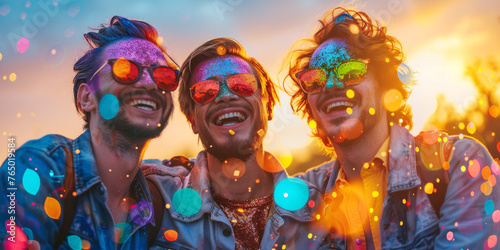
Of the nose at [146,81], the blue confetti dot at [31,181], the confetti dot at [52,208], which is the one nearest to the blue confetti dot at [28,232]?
the confetti dot at [52,208]

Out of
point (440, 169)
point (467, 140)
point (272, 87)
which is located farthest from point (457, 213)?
point (272, 87)

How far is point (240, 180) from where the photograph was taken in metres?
4.39

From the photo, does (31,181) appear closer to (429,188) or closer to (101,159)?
(101,159)

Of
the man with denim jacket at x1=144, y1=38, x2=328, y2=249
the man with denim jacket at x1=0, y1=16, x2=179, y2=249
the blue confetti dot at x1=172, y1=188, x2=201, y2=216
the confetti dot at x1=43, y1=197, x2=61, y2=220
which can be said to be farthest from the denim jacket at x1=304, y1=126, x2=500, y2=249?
the confetti dot at x1=43, y1=197, x2=61, y2=220

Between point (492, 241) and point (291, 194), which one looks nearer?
point (492, 241)

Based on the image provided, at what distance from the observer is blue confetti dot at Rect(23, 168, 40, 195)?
320cm

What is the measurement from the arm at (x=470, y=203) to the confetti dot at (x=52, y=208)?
3385 millimetres

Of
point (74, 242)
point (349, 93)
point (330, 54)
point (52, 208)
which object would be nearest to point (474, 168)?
point (349, 93)

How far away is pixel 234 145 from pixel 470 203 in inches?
92.1

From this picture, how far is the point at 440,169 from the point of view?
3684 mm

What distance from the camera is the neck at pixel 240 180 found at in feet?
14.3

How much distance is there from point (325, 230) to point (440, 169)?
1319 mm

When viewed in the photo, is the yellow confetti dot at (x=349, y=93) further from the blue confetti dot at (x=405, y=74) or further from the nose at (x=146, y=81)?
the nose at (x=146, y=81)

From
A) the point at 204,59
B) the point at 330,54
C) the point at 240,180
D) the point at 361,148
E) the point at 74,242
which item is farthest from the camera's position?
the point at 204,59
